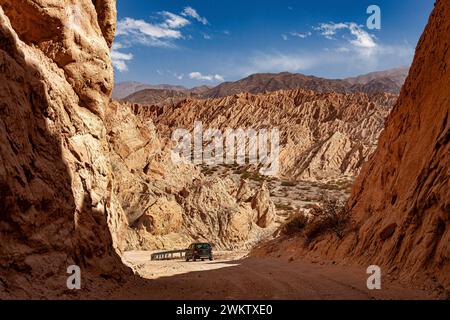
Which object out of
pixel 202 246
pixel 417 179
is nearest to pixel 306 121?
pixel 202 246

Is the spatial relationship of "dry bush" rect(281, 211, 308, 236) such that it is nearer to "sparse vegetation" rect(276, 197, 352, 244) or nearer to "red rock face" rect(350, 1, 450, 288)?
"sparse vegetation" rect(276, 197, 352, 244)

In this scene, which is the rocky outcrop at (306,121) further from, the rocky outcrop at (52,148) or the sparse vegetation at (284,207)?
the rocky outcrop at (52,148)

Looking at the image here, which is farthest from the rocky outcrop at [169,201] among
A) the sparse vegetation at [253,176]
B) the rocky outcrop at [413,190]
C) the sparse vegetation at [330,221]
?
the sparse vegetation at [253,176]

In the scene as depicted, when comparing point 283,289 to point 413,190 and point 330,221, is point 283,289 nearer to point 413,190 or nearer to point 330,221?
point 413,190

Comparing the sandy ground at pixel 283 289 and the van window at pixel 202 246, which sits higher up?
the sandy ground at pixel 283 289

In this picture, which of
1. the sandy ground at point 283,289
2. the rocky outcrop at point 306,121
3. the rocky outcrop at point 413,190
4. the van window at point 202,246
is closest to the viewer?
the sandy ground at point 283,289

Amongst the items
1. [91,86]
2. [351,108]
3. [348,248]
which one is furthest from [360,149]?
[91,86]
